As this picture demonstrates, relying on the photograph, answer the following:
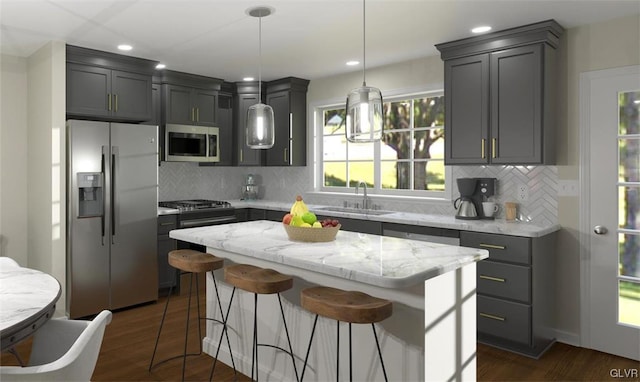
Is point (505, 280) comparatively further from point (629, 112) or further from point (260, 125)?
point (260, 125)

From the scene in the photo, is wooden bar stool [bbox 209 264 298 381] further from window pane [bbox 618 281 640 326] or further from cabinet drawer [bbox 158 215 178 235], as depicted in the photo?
window pane [bbox 618 281 640 326]

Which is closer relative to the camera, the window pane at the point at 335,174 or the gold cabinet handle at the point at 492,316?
the gold cabinet handle at the point at 492,316

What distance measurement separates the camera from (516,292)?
11.1 feet

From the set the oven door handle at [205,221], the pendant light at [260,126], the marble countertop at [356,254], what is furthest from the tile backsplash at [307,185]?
the pendant light at [260,126]

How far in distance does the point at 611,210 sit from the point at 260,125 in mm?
2684

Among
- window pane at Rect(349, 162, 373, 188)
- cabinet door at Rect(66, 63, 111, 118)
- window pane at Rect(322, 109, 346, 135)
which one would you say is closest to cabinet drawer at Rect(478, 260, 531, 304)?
window pane at Rect(349, 162, 373, 188)

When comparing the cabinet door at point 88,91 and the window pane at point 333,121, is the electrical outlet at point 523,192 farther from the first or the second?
the cabinet door at point 88,91

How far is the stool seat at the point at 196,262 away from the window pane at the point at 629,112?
3070 mm

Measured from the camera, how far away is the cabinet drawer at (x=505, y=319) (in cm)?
333

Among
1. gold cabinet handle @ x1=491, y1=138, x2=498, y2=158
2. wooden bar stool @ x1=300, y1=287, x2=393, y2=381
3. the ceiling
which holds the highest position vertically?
the ceiling

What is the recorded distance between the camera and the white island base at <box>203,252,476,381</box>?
2203 millimetres

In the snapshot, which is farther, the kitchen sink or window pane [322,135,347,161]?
window pane [322,135,347,161]

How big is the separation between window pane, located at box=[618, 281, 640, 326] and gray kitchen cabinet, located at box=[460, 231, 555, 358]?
46 cm

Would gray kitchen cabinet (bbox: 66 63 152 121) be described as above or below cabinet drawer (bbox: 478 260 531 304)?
above
